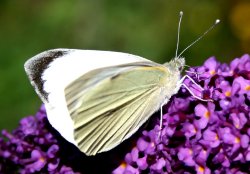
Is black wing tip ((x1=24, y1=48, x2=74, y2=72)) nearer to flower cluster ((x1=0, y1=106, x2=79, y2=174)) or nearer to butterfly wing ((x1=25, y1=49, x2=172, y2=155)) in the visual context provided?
butterfly wing ((x1=25, y1=49, x2=172, y2=155))

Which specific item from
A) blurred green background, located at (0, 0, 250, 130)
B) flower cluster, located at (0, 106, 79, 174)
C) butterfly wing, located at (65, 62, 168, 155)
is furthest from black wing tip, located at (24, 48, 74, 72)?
blurred green background, located at (0, 0, 250, 130)

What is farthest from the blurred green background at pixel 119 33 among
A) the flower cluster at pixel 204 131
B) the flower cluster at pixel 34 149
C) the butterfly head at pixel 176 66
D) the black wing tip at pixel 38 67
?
the flower cluster at pixel 204 131

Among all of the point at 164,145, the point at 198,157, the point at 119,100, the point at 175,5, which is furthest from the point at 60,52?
the point at 175,5

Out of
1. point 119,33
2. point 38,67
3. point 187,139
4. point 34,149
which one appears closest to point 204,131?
point 187,139

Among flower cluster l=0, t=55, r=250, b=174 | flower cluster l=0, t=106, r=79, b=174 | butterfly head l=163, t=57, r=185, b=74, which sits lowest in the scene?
flower cluster l=0, t=106, r=79, b=174

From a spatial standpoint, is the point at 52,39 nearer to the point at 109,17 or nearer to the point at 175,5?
the point at 109,17

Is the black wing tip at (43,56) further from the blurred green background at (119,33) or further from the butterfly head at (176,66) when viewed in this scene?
the blurred green background at (119,33)
